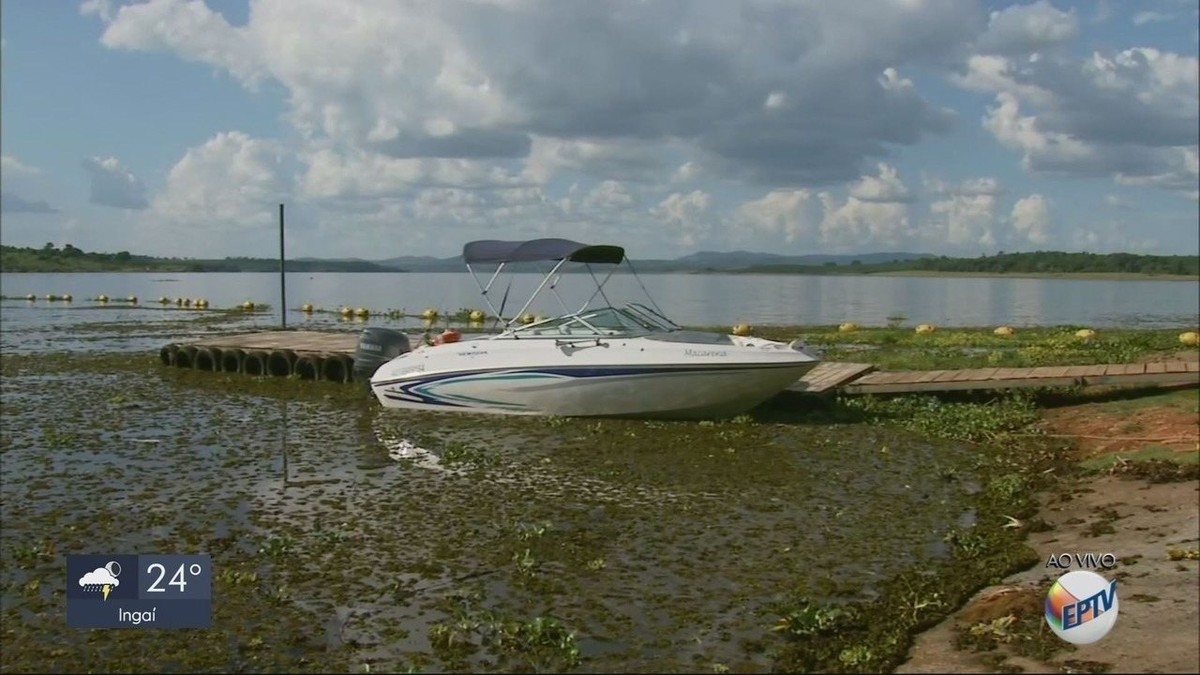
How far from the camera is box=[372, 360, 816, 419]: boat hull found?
1309 centimetres

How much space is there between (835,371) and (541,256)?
5.94 metres

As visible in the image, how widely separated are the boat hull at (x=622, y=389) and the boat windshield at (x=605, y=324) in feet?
2.23

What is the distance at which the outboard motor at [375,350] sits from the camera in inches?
681

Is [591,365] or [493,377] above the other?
[591,365]

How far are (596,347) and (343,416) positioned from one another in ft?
16.9

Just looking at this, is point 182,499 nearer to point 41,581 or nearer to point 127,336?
point 41,581

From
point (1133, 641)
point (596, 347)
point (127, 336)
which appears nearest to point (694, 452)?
point (596, 347)
